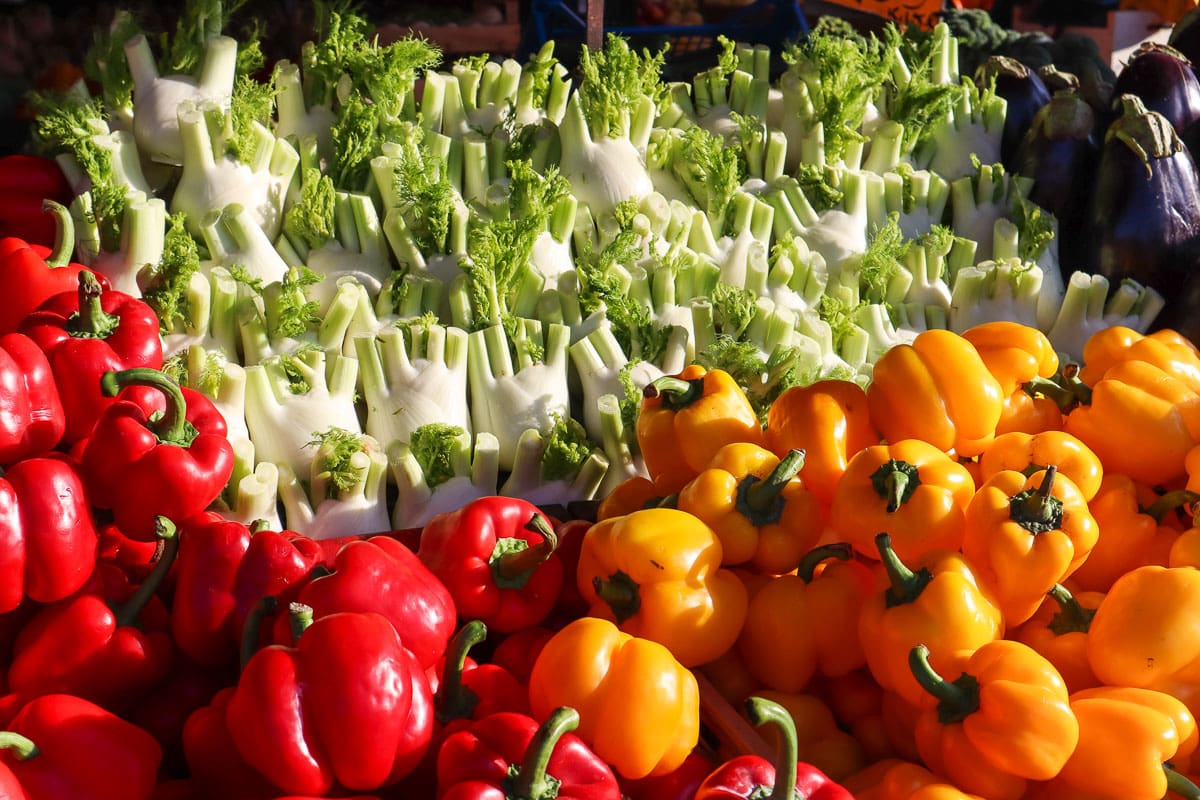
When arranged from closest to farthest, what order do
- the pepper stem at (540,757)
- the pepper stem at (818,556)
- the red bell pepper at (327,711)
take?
1. the pepper stem at (540,757)
2. the red bell pepper at (327,711)
3. the pepper stem at (818,556)

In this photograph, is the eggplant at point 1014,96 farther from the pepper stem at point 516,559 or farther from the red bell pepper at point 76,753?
the red bell pepper at point 76,753

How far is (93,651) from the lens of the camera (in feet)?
5.43

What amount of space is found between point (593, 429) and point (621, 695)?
3.98ft

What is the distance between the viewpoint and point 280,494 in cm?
251

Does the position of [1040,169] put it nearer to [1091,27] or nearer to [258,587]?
[258,587]

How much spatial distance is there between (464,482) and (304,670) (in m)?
1.15

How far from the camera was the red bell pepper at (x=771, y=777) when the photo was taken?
4.36 feet

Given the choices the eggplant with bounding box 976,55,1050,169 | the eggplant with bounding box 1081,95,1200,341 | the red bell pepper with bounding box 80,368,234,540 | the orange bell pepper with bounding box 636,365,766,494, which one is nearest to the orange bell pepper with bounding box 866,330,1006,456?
the orange bell pepper with bounding box 636,365,766,494

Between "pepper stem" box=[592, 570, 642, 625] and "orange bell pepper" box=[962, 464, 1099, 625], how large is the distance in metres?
0.57

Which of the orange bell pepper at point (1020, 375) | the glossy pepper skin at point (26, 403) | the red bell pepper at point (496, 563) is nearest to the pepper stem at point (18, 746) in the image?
the glossy pepper skin at point (26, 403)

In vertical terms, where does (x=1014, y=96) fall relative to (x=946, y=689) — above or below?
above

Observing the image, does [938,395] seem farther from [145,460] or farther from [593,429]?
[145,460]

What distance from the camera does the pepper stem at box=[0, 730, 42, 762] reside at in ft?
4.40

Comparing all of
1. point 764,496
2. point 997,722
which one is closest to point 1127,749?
point 997,722
